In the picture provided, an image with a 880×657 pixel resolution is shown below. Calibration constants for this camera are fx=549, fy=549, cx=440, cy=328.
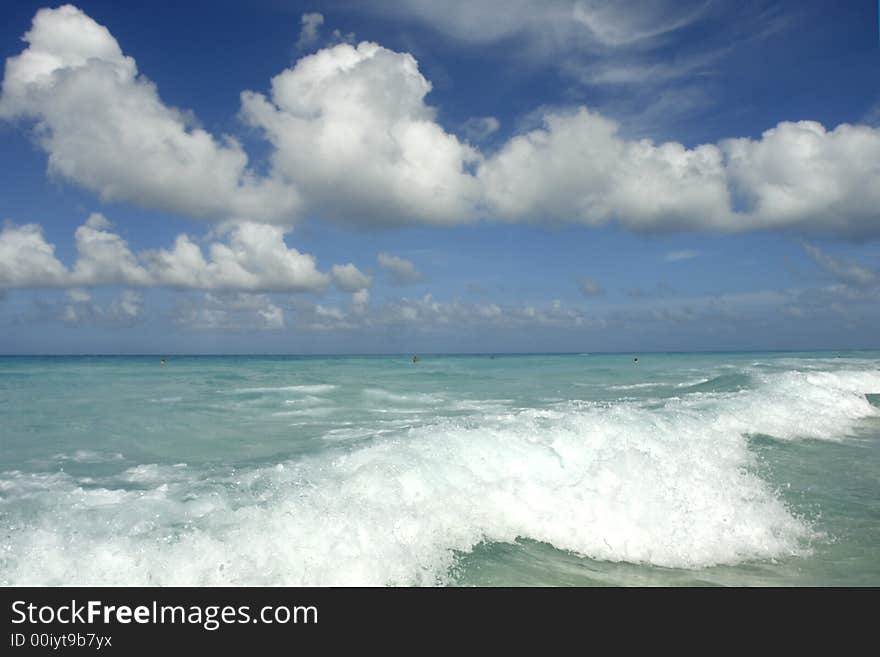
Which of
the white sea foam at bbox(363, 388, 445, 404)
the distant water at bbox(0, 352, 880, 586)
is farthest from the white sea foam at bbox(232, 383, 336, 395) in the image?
the distant water at bbox(0, 352, 880, 586)

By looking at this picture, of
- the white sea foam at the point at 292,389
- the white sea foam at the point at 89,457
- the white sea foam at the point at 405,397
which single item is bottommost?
the white sea foam at the point at 292,389

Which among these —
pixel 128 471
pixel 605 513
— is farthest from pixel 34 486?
pixel 605 513

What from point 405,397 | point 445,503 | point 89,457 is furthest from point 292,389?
point 445,503

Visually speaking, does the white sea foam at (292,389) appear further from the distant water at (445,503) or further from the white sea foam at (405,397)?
the distant water at (445,503)

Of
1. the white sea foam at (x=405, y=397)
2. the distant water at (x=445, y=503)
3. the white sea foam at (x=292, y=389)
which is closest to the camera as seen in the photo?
the distant water at (x=445, y=503)

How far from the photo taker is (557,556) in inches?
275

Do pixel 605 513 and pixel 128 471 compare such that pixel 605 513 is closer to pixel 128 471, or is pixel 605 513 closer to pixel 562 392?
pixel 128 471

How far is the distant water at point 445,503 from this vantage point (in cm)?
613

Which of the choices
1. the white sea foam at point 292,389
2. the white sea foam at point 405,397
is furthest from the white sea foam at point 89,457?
the white sea foam at point 292,389

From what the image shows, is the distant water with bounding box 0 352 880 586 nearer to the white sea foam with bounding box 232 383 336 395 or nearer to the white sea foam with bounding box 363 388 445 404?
the white sea foam with bounding box 363 388 445 404

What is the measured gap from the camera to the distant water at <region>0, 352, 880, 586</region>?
20.1ft

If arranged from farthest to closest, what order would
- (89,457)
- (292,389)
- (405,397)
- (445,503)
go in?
(292,389)
(405,397)
(89,457)
(445,503)

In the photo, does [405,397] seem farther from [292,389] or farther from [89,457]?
[89,457]

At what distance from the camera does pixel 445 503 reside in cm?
795
